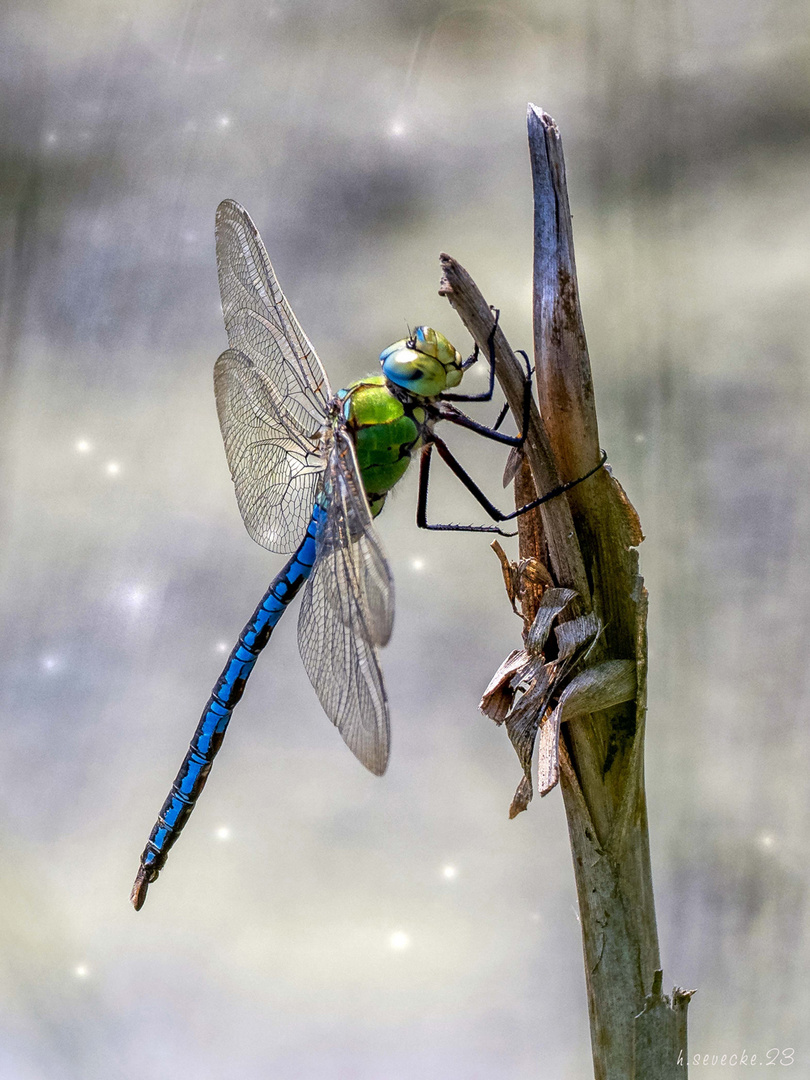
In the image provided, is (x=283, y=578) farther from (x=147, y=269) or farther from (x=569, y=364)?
(x=147, y=269)

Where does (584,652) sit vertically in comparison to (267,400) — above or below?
below

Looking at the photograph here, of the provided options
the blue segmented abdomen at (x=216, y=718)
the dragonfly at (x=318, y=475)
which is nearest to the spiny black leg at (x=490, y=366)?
the dragonfly at (x=318, y=475)

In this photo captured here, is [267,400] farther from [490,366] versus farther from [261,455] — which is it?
[490,366]

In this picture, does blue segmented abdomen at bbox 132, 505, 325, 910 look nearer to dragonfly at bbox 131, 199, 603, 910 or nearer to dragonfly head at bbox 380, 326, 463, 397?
dragonfly at bbox 131, 199, 603, 910

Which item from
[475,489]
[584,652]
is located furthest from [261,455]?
[584,652]

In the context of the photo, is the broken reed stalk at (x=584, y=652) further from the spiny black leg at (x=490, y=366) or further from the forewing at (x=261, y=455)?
the forewing at (x=261, y=455)

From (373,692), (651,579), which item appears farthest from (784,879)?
(373,692)

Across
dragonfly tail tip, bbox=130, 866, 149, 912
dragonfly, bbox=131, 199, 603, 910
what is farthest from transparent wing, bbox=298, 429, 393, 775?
dragonfly tail tip, bbox=130, 866, 149, 912
